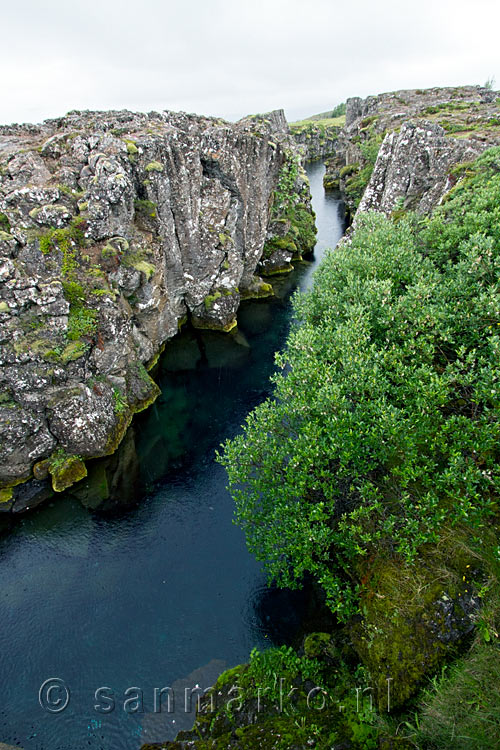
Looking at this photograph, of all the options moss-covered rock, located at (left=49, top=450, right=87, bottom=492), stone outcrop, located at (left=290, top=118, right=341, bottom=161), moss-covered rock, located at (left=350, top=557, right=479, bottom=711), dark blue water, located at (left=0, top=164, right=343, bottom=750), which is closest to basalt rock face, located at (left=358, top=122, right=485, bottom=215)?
dark blue water, located at (left=0, top=164, right=343, bottom=750)

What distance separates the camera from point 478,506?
11469 mm

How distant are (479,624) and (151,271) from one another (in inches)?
1247

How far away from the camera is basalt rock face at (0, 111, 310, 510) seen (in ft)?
84.0

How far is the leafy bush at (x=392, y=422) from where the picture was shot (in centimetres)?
1158

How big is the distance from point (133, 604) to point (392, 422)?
1704 cm

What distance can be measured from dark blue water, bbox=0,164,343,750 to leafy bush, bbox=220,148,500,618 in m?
5.69

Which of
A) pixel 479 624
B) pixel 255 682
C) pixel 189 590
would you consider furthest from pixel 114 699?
pixel 479 624

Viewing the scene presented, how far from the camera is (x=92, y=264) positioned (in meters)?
29.3

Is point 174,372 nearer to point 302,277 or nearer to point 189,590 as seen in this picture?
point 189,590

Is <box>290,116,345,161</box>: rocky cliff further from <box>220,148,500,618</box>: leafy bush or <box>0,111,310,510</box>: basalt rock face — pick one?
<box>220,148,500,618</box>: leafy bush

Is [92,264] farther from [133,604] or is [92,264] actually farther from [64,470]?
[133,604]

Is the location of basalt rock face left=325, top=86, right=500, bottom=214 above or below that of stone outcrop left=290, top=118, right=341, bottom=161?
below

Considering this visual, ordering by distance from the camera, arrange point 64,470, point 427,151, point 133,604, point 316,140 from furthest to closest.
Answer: point 316,140, point 427,151, point 64,470, point 133,604

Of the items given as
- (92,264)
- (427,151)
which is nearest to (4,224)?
(92,264)
